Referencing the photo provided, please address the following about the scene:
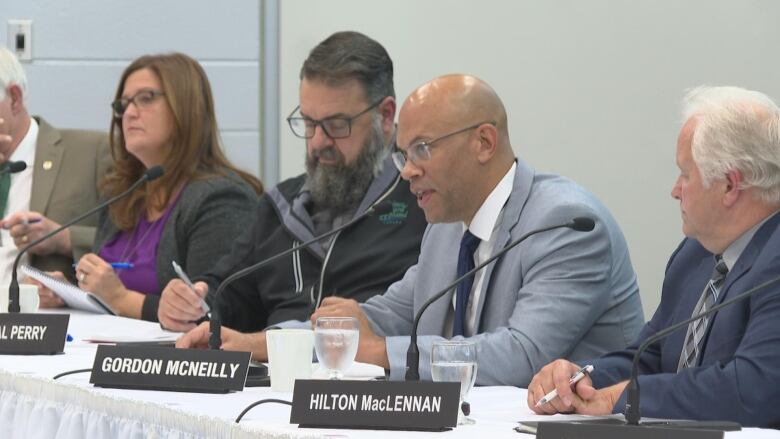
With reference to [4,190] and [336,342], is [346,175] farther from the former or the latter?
[4,190]

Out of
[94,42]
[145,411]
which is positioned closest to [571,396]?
[145,411]

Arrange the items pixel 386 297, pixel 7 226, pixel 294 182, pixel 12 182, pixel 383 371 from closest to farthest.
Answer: pixel 383 371, pixel 386 297, pixel 294 182, pixel 7 226, pixel 12 182

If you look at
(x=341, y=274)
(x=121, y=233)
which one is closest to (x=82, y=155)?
(x=121, y=233)

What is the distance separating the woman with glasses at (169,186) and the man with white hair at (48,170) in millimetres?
202

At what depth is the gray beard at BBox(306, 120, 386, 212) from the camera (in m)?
3.77

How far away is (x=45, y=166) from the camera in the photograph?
16.2ft

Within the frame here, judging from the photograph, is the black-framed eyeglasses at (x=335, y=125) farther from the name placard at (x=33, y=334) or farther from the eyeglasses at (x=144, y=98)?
the name placard at (x=33, y=334)

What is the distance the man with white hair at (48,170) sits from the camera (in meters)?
4.74

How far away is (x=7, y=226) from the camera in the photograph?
4309 mm

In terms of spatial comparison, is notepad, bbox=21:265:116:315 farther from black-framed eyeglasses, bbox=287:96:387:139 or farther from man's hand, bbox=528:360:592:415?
man's hand, bbox=528:360:592:415

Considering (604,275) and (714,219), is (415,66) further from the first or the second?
(714,219)

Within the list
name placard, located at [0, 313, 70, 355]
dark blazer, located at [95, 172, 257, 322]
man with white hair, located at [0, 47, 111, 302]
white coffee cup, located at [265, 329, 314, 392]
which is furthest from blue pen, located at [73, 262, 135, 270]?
white coffee cup, located at [265, 329, 314, 392]

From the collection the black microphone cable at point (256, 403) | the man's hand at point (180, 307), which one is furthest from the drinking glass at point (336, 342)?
the man's hand at point (180, 307)

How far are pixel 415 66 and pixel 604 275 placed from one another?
2.22 meters
